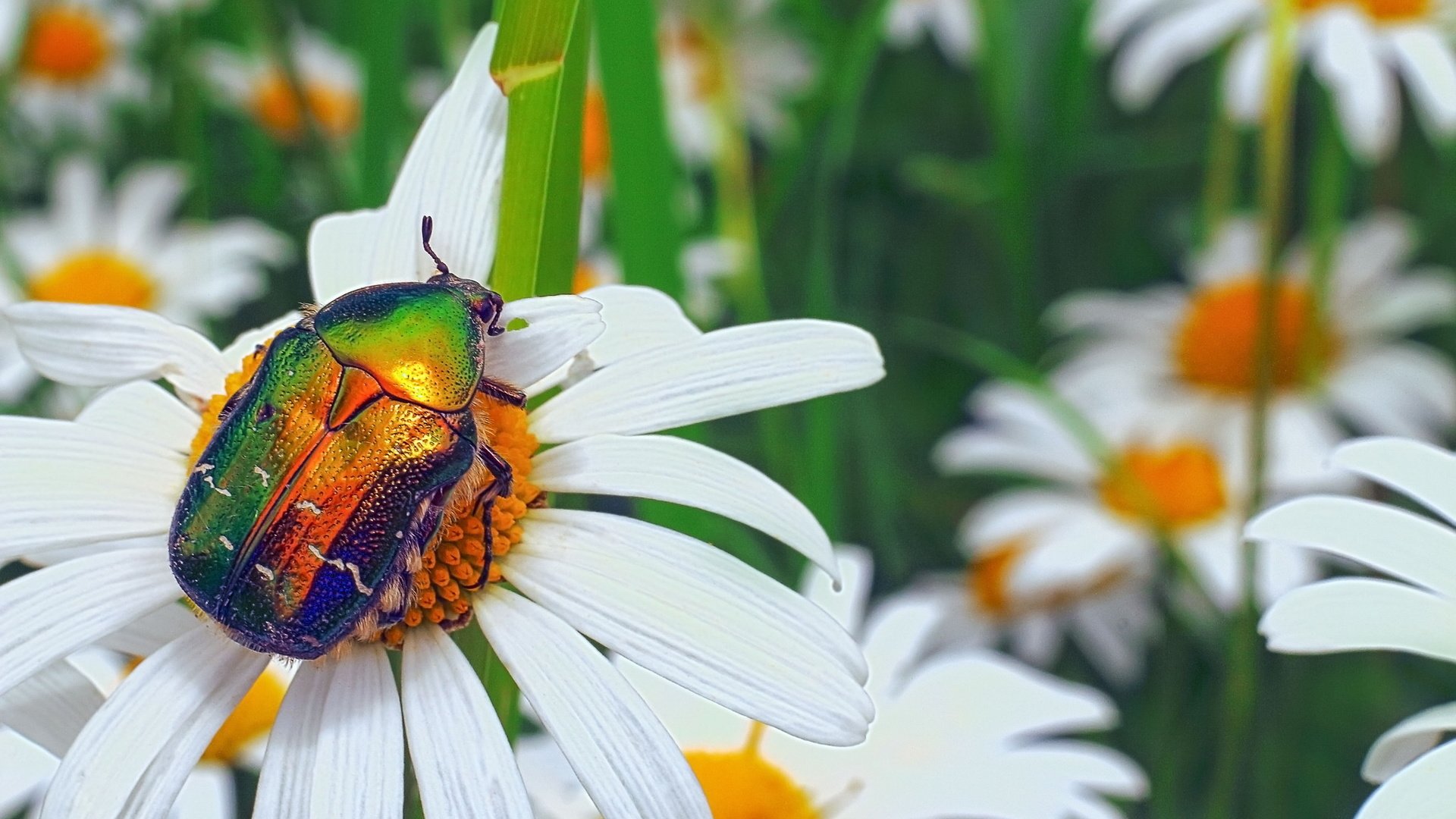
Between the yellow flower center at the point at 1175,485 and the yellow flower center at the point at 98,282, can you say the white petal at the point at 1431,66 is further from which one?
the yellow flower center at the point at 98,282

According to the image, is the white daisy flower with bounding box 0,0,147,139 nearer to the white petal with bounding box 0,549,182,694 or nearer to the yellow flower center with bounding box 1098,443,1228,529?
the yellow flower center with bounding box 1098,443,1228,529

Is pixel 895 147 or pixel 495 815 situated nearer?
pixel 495 815

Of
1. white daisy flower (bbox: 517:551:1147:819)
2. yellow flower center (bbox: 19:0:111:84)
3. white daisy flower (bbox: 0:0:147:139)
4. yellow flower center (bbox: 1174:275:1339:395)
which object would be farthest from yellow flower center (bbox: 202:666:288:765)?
yellow flower center (bbox: 19:0:111:84)

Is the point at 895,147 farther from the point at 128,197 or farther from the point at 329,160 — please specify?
A: the point at 128,197

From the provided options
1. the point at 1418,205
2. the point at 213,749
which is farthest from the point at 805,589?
the point at 1418,205

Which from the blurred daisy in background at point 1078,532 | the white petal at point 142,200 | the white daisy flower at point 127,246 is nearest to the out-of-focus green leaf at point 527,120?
the blurred daisy in background at point 1078,532

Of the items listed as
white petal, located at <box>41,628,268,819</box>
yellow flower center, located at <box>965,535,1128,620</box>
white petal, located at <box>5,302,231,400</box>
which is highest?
yellow flower center, located at <box>965,535,1128,620</box>
